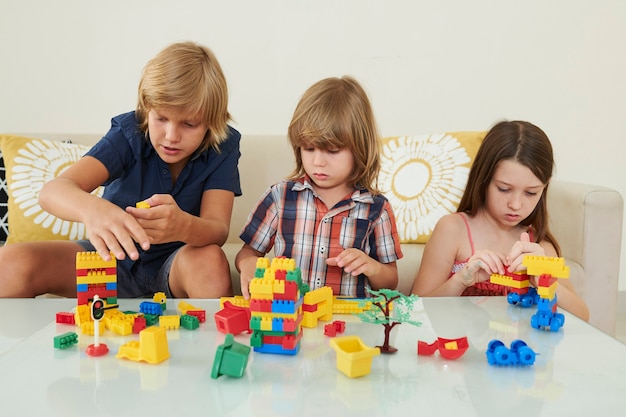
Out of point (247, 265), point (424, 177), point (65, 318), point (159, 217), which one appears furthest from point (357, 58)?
point (65, 318)

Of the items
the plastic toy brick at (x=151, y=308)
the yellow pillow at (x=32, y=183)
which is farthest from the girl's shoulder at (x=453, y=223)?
the yellow pillow at (x=32, y=183)

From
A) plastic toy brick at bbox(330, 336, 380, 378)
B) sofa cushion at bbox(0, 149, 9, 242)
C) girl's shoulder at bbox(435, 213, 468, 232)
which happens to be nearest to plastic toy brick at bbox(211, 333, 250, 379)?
plastic toy brick at bbox(330, 336, 380, 378)

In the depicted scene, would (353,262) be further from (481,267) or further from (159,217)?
(159,217)

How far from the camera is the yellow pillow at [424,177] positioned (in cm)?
186

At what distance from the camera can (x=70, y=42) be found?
231 centimetres

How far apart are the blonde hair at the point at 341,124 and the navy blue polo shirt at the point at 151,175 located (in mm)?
223

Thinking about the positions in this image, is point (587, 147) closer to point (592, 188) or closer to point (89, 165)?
point (592, 188)

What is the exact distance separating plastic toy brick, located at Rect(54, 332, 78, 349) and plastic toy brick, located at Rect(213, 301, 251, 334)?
0.67 feet

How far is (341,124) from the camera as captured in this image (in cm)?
129

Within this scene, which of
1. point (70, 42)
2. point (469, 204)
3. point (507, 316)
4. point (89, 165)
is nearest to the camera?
point (507, 316)

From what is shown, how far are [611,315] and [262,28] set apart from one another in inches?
→ 61.3

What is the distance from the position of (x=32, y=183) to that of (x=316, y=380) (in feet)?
4.44

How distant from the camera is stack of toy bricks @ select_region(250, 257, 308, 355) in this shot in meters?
0.81

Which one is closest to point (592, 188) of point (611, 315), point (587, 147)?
point (611, 315)
